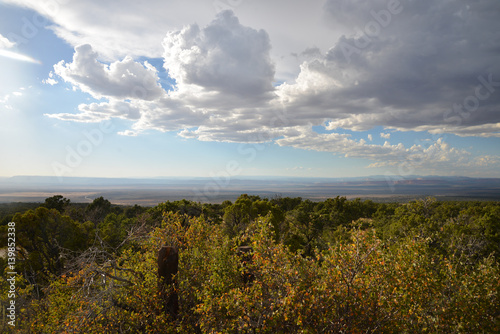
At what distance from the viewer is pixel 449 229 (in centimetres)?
3216

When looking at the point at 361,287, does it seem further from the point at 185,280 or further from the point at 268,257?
the point at 185,280

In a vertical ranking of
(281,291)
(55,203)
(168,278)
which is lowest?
(55,203)

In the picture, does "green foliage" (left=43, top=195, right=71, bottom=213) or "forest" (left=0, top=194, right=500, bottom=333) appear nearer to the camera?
"forest" (left=0, top=194, right=500, bottom=333)

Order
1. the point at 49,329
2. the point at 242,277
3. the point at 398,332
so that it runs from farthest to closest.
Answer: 1. the point at 49,329
2. the point at 242,277
3. the point at 398,332

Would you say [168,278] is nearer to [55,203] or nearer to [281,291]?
[281,291]

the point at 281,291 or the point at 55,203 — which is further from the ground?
the point at 281,291

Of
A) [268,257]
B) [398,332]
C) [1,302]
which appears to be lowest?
[1,302]

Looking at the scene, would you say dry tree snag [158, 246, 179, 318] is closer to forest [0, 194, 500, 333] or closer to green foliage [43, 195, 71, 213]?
forest [0, 194, 500, 333]

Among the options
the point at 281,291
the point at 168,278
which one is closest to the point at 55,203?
the point at 168,278

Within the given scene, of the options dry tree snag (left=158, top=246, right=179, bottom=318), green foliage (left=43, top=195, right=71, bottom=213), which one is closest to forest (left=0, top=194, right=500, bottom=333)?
dry tree snag (left=158, top=246, right=179, bottom=318)

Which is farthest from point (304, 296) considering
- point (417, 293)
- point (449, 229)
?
point (449, 229)

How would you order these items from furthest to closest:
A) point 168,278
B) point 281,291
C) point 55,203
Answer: point 55,203 < point 168,278 < point 281,291

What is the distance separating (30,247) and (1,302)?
15491 millimetres

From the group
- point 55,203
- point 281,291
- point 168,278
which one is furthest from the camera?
point 55,203
